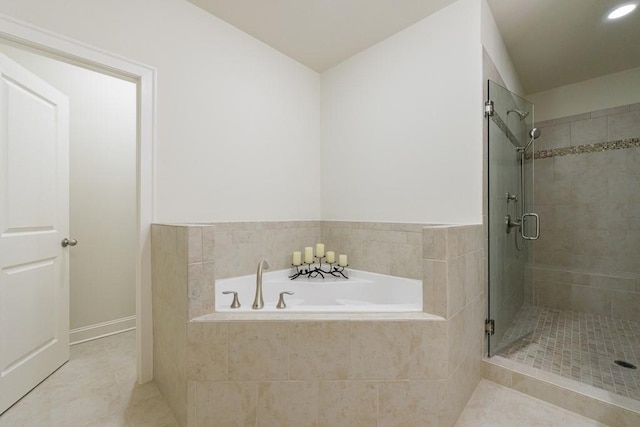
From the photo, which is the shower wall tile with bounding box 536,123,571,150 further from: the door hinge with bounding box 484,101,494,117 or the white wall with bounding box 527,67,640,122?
the door hinge with bounding box 484,101,494,117

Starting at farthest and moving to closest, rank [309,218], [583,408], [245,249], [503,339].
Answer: [309,218], [245,249], [503,339], [583,408]

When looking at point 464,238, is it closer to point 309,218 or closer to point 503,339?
point 503,339

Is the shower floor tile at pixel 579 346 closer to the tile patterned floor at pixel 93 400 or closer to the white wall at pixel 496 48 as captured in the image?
the white wall at pixel 496 48

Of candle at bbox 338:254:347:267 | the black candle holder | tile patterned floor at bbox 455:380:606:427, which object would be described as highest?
candle at bbox 338:254:347:267

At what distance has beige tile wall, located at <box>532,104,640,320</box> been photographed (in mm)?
2682

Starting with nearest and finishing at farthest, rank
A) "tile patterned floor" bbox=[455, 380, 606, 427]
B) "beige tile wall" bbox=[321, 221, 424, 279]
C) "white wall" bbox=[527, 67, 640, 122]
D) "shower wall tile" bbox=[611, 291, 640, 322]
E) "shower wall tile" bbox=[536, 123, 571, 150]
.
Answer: "tile patterned floor" bbox=[455, 380, 606, 427], "beige tile wall" bbox=[321, 221, 424, 279], "shower wall tile" bbox=[611, 291, 640, 322], "white wall" bbox=[527, 67, 640, 122], "shower wall tile" bbox=[536, 123, 571, 150]

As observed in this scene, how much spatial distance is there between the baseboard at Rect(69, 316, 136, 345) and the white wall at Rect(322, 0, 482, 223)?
7.30ft

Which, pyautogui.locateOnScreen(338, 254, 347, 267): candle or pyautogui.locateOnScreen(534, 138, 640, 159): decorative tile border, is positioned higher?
pyautogui.locateOnScreen(534, 138, 640, 159): decorative tile border

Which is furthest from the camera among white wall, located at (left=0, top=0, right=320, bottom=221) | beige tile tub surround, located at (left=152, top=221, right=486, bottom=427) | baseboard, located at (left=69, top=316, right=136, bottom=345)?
baseboard, located at (left=69, top=316, right=136, bottom=345)

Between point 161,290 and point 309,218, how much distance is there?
1506 millimetres

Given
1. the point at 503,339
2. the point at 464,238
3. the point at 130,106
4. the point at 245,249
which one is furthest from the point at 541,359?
the point at 130,106

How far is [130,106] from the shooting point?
2711 millimetres

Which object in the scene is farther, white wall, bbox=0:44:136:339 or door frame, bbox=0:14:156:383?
white wall, bbox=0:44:136:339

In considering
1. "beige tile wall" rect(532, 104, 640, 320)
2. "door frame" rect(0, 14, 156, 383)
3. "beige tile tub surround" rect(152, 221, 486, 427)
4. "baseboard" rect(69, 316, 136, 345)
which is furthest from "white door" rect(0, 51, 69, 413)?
"beige tile wall" rect(532, 104, 640, 320)
